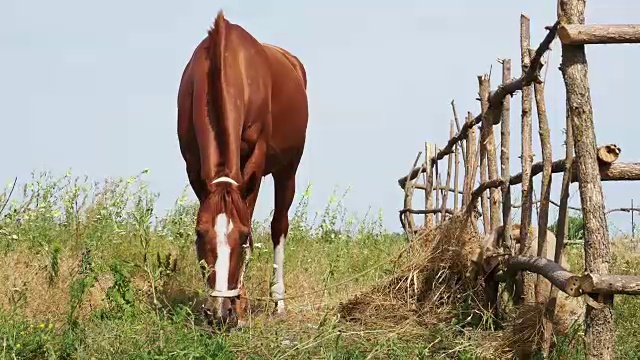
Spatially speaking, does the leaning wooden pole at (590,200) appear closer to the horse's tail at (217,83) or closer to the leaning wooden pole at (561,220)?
the leaning wooden pole at (561,220)

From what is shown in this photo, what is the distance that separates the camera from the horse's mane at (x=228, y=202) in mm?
5574

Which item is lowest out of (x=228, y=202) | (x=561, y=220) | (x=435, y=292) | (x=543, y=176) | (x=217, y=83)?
(x=435, y=292)

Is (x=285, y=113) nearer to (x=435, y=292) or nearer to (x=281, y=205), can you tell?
(x=281, y=205)

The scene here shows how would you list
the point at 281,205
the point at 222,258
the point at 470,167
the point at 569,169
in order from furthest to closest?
the point at 281,205
the point at 470,167
the point at 222,258
the point at 569,169

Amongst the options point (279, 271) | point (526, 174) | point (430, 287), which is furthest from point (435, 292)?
point (279, 271)

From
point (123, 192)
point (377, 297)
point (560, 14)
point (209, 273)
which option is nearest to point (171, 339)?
point (209, 273)

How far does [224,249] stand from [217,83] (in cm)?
155

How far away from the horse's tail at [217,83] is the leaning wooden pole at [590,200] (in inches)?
101

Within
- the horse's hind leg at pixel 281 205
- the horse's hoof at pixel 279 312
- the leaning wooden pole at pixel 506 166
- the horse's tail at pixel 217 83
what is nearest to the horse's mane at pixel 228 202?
the horse's tail at pixel 217 83

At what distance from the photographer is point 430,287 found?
→ 21.8ft

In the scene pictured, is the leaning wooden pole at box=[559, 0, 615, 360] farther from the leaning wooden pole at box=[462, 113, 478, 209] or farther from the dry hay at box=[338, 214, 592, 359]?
the leaning wooden pole at box=[462, 113, 478, 209]

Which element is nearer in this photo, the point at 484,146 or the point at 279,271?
the point at 484,146

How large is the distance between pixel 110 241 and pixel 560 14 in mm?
5594

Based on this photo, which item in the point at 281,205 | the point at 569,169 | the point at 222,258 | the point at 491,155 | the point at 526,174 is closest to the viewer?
the point at 569,169
